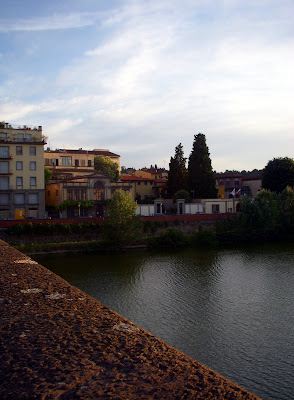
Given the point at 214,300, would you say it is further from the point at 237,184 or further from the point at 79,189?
the point at 237,184

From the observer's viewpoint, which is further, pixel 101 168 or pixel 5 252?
pixel 101 168

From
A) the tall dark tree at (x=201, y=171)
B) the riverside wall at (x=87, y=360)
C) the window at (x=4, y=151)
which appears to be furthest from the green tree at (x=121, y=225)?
the riverside wall at (x=87, y=360)

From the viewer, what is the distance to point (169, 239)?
4438 cm

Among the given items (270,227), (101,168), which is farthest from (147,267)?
(101,168)

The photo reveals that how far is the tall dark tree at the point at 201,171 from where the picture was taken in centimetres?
5988

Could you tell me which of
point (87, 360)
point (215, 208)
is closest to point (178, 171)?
point (215, 208)

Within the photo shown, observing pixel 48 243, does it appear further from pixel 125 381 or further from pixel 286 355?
pixel 125 381

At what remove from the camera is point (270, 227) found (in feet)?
166

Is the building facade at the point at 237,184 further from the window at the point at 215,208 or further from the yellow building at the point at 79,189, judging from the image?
the yellow building at the point at 79,189

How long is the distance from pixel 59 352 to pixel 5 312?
1432mm

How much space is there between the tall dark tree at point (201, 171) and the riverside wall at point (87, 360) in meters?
55.5

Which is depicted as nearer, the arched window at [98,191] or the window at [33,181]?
the window at [33,181]

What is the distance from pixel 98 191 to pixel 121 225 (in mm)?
12390

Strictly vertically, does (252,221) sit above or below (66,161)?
below
